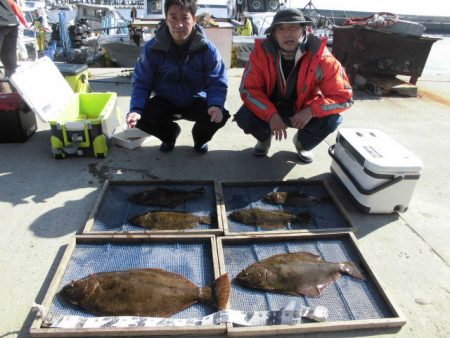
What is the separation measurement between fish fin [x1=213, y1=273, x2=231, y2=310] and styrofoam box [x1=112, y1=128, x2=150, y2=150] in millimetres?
2337

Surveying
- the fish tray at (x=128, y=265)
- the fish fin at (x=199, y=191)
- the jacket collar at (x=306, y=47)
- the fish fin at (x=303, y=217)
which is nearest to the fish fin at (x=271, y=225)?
the fish fin at (x=303, y=217)

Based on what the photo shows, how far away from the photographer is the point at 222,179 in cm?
347

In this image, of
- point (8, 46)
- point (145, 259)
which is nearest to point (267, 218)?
point (145, 259)

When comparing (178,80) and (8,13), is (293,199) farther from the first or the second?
(8,13)

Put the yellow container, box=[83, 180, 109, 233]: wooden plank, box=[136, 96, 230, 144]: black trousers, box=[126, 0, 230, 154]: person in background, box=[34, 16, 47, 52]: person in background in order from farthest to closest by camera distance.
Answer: box=[34, 16, 47, 52]: person in background < the yellow container < box=[136, 96, 230, 144]: black trousers < box=[126, 0, 230, 154]: person in background < box=[83, 180, 109, 233]: wooden plank

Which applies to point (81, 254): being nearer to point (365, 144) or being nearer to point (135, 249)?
point (135, 249)

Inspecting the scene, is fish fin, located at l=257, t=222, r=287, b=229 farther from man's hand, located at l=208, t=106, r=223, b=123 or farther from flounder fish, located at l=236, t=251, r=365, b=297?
man's hand, located at l=208, t=106, r=223, b=123

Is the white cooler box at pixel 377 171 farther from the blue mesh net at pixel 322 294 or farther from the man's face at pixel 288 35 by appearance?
the man's face at pixel 288 35

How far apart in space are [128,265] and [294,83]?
222 centimetres

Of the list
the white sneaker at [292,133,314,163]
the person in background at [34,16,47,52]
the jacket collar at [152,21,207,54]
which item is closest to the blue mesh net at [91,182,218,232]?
the white sneaker at [292,133,314,163]

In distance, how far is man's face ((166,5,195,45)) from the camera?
3100 millimetres

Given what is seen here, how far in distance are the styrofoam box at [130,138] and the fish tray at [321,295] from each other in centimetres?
197

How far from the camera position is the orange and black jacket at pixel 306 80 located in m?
3.20

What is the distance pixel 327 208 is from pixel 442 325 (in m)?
1.20
